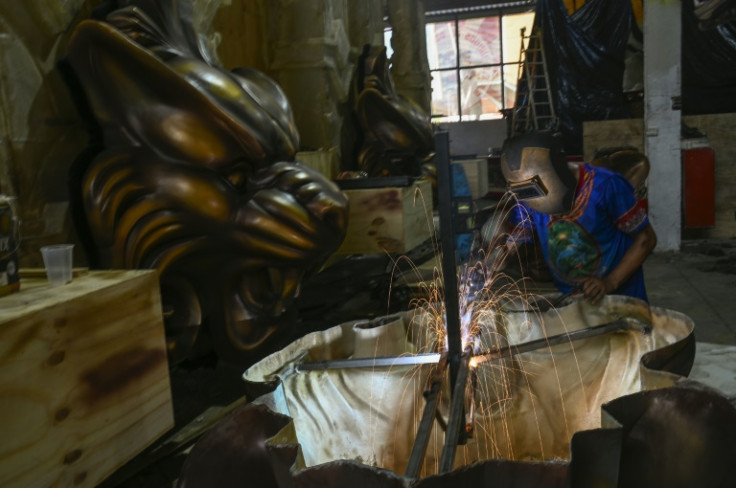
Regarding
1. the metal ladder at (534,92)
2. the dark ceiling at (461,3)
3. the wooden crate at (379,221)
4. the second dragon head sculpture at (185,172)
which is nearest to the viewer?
the second dragon head sculpture at (185,172)

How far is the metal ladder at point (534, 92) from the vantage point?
32.5 feet

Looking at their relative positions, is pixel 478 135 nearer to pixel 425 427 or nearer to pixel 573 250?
pixel 573 250

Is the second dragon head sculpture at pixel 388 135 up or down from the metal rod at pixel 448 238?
up

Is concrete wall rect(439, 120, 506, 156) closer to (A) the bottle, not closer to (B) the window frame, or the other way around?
(B) the window frame

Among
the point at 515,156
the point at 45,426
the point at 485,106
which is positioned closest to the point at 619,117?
the point at 485,106

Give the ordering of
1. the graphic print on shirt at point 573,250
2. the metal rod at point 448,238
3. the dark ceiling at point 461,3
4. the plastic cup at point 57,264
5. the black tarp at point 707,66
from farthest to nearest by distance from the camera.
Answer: the dark ceiling at point 461,3 → the black tarp at point 707,66 → the graphic print on shirt at point 573,250 → the plastic cup at point 57,264 → the metal rod at point 448,238

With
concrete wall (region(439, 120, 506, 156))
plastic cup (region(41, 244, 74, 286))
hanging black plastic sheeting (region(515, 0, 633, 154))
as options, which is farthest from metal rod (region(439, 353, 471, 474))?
concrete wall (region(439, 120, 506, 156))

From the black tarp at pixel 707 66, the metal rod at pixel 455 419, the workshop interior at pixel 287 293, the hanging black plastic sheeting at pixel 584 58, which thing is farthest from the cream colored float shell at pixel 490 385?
the hanging black plastic sheeting at pixel 584 58

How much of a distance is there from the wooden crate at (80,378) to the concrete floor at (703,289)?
178cm

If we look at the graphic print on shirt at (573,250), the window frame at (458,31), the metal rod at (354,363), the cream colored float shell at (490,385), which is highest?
the window frame at (458,31)

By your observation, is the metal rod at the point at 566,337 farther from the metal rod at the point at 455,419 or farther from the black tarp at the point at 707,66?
the black tarp at the point at 707,66

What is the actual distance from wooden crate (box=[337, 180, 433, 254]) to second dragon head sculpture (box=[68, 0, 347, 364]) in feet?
2.74

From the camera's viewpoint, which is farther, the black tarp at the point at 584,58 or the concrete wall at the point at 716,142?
the black tarp at the point at 584,58

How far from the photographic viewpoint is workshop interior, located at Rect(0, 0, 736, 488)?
50.3 inches
